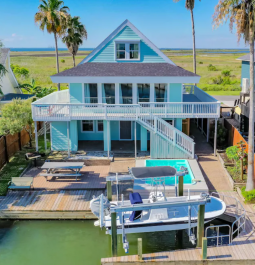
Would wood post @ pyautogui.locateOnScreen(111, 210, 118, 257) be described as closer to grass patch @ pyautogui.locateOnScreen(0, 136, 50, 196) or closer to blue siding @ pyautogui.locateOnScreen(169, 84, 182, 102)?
grass patch @ pyautogui.locateOnScreen(0, 136, 50, 196)

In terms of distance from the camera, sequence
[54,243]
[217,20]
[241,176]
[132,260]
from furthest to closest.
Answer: [241,176] < [217,20] < [54,243] < [132,260]

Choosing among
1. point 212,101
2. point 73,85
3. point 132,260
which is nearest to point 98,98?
point 73,85

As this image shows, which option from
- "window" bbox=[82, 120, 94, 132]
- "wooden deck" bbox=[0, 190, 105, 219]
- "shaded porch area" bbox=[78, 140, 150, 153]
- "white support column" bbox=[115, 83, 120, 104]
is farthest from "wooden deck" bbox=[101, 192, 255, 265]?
"window" bbox=[82, 120, 94, 132]

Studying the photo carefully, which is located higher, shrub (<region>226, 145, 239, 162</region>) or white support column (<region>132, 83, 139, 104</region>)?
white support column (<region>132, 83, 139, 104</region>)

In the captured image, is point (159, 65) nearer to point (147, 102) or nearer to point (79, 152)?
point (147, 102)

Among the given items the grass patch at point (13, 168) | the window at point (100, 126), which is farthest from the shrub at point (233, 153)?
the grass patch at point (13, 168)

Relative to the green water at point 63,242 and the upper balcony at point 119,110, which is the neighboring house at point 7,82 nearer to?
the upper balcony at point 119,110
